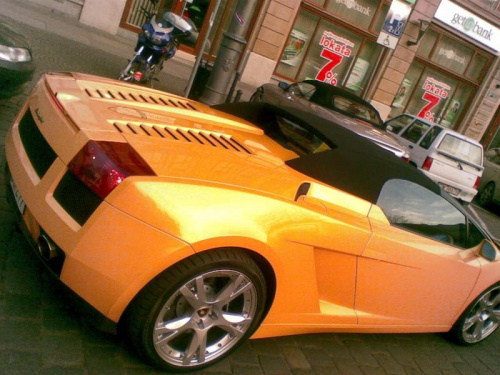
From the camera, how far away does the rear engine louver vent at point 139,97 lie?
304 centimetres

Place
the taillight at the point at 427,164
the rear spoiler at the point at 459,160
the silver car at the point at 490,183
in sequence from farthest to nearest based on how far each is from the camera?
1. the silver car at the point at 490,183
2. the rear spoiler at the point at 459,160
3. the taillight at the point at 427,164

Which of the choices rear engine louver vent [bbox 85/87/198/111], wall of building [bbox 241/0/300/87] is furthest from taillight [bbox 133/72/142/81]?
wall of building [bbox 241/0/300/87]

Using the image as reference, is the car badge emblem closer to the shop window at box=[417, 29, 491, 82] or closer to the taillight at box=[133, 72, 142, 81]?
the taillight at box=[133, 72, 142, 81]

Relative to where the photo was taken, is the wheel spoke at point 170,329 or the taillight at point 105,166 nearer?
the taillight at point 105,166

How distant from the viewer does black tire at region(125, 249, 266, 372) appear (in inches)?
89.6

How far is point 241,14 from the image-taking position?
300 inches

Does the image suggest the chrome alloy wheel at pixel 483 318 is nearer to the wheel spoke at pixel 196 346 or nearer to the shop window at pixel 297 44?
the wheel spoke at pixel 196 346

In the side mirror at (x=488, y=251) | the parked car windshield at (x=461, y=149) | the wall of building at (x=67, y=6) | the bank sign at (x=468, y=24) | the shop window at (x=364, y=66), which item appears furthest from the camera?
the bank sign at (x=468, y=24)

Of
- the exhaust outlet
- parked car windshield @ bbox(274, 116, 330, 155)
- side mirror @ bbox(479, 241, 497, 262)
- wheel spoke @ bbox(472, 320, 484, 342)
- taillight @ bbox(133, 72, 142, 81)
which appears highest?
parked car windshield @ bbox(274, 116, 330, 155)

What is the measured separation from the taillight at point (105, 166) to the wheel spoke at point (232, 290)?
2.29 feet

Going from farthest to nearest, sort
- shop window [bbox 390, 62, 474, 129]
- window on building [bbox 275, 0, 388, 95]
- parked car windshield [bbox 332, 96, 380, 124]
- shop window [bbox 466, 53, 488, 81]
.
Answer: shop window [bbox 466, 53, 488, 81], shop window [bbox 390, 62, 474, 129], window on building [bbox 275, 0, 388, 95], parked car windshield [bbox 332, 96, 380, 124]

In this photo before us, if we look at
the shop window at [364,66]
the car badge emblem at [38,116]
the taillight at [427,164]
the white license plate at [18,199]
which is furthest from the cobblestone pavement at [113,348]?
the shop window at [364,66]

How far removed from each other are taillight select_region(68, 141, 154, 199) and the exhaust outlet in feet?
1.11

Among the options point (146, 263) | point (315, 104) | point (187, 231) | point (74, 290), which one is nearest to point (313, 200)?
point (187, 231)
